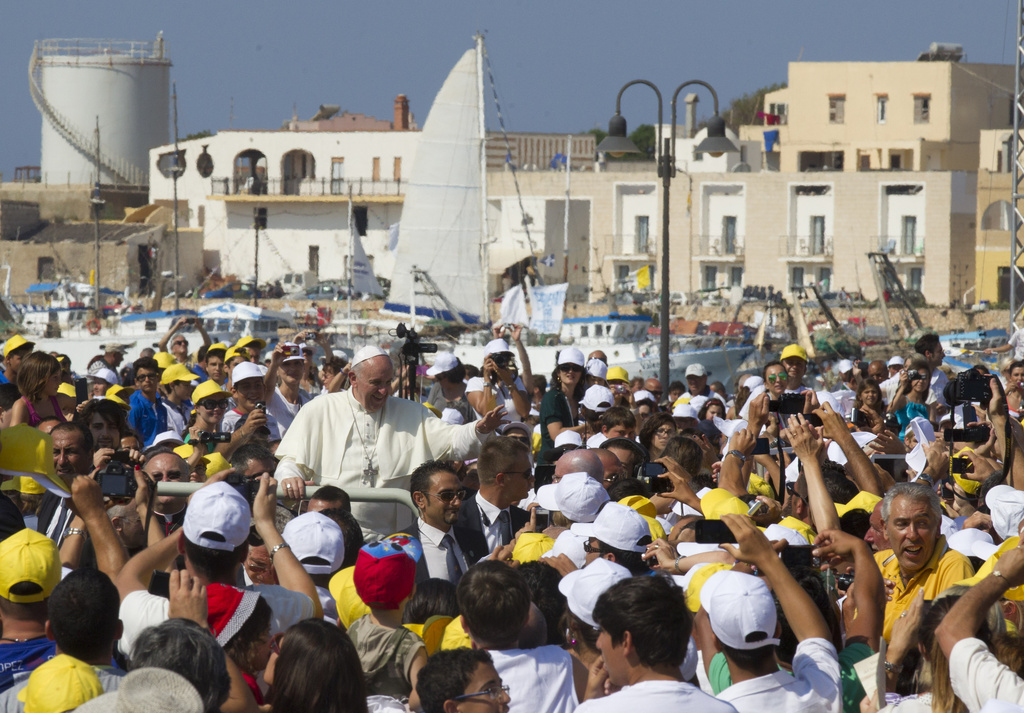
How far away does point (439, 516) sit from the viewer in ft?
19.3

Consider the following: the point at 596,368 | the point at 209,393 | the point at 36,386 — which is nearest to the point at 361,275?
the point at 596,368

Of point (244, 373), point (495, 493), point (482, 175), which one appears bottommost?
point (495, 493)

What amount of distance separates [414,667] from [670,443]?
10.8 ft

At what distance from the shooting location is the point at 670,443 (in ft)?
24.1

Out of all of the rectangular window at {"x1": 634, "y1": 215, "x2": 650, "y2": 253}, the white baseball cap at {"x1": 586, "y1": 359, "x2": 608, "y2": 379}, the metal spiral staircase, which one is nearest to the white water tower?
the metal spiral staircase

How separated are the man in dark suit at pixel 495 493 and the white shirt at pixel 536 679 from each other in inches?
78.6

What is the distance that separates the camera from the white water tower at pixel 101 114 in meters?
78.7

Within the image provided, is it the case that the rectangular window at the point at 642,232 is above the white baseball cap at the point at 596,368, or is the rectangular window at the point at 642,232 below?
above

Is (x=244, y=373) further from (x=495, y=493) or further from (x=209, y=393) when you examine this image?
(x=495, y=493)

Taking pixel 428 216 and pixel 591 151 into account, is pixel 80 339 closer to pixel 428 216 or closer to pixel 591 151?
pixel 428 216

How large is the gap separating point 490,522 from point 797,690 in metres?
2.63

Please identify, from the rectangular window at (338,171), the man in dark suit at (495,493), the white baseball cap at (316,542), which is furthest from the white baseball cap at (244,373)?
the rectangular window at (338,171)

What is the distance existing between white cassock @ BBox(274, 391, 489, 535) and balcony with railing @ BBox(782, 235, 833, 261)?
59.9 m

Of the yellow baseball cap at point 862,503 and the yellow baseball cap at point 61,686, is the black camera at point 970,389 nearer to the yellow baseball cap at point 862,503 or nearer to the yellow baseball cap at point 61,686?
the yellow baseball cap at point 862,503
